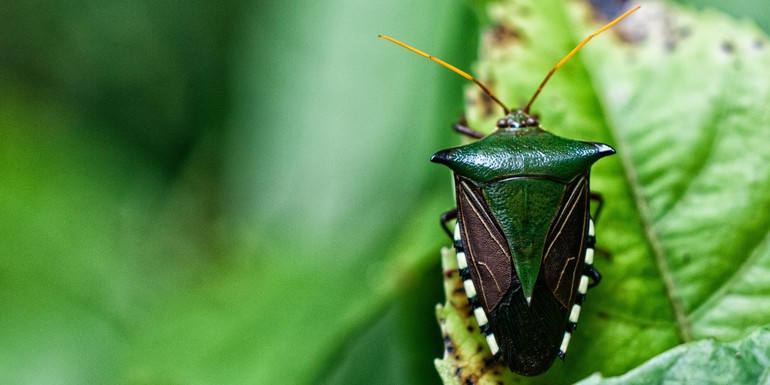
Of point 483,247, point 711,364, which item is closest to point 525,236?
point 483,247

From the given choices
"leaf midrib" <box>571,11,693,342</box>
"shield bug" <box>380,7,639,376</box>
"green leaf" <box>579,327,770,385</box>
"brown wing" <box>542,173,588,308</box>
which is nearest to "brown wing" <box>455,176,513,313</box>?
"shield bug" <box>380,7,639,376</box>

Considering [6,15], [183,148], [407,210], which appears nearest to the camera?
[407,210]

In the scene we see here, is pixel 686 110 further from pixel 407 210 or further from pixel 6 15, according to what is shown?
pixel 6 15

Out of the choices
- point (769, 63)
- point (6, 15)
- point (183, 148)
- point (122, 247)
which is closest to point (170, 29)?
point (183, 148)

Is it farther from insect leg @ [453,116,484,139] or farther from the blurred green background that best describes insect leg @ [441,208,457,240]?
insect leg @ [453,116,484,139]

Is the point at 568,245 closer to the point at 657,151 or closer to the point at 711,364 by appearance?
the point at 657,151

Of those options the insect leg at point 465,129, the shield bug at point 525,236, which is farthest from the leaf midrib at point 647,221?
the insect leg at point 465,129
